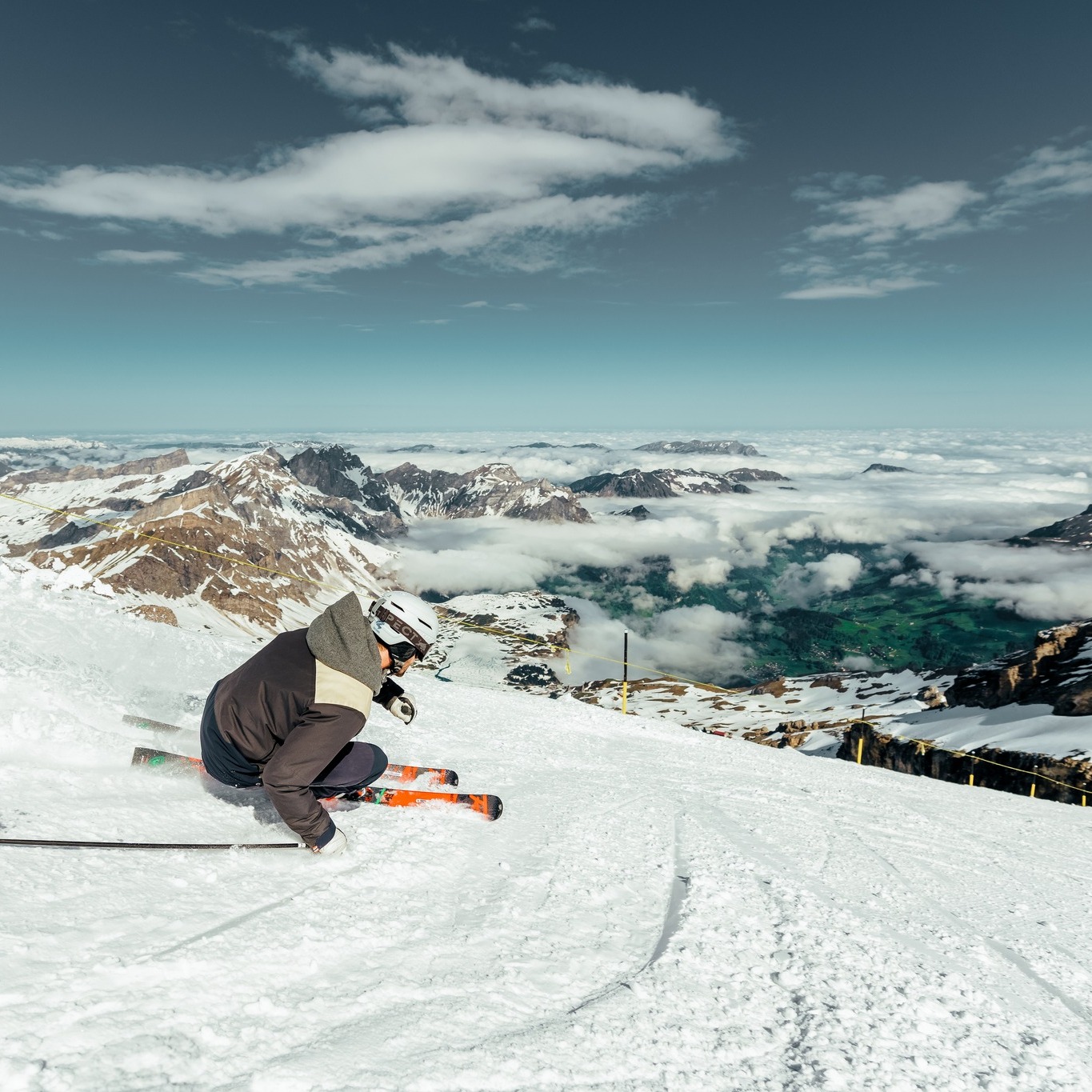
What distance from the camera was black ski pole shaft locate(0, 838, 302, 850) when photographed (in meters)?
4.26

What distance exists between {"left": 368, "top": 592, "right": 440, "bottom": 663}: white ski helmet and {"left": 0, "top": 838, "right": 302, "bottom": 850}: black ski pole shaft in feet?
5.87

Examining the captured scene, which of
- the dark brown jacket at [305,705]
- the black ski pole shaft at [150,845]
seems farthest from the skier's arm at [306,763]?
the black ski pole shaft at [150,845]

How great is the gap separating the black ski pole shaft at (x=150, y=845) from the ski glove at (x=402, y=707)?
132 cm

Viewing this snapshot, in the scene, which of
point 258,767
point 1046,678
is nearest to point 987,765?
point 1046,678

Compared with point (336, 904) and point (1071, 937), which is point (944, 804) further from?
point (336, 904)

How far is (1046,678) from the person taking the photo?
101 m

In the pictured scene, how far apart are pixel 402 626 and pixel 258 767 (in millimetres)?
1773

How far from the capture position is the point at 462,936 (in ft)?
14.3

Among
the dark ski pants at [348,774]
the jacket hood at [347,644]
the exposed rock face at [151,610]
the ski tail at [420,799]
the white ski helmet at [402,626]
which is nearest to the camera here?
the jacket hood at [347,644]

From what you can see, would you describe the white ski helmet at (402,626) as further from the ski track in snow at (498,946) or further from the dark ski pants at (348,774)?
the ski track in snow at (498,946)

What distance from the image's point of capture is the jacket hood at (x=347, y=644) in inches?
197

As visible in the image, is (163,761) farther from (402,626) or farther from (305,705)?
(402,626)

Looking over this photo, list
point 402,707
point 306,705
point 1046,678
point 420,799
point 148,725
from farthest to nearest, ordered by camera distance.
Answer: point 1046,678 → point 148,725 → point 420,799 → point 402,707 → point 306,705

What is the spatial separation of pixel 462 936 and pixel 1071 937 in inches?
241
